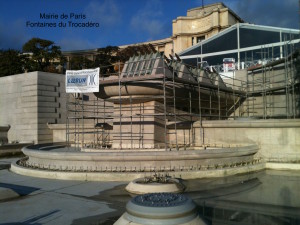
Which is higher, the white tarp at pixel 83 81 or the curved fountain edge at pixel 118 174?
the white tarp at pixel 83 81

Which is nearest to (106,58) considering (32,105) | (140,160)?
(32,105)

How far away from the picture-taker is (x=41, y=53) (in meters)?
46.8

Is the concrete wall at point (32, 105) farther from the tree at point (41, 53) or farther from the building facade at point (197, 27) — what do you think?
the building facade at point (197, 27)

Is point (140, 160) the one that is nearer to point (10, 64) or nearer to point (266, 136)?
point (266, 136)

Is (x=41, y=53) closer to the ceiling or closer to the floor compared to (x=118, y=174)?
closer to the ceiling

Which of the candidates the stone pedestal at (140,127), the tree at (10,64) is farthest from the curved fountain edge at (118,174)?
the tree at (10,64)

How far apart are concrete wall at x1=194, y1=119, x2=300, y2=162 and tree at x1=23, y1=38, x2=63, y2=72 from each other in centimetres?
3702

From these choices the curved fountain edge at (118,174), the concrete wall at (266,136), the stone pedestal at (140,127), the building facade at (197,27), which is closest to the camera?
the curved fountain edge at (118,174)

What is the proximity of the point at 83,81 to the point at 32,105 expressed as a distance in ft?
36.2

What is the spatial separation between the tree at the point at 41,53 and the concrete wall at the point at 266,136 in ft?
121

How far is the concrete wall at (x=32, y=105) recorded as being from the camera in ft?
78.7

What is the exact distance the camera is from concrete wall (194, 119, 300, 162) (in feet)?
41.9

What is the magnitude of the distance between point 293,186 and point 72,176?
7.44 m

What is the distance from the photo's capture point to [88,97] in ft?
89.9
